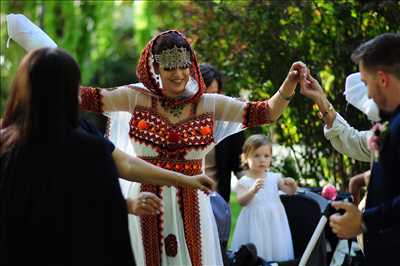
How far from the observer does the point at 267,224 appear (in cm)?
699

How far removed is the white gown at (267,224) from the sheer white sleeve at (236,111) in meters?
1.40

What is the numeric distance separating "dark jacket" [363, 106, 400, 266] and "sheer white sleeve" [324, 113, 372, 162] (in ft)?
2.14

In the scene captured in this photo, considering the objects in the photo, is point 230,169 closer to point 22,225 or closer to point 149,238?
point 149,238

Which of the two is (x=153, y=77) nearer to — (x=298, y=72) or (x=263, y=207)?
(x=298, y=72)

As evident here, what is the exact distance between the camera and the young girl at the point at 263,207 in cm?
697

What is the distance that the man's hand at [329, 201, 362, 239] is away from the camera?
4098mm

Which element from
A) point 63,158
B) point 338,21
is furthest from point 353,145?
point 338,21

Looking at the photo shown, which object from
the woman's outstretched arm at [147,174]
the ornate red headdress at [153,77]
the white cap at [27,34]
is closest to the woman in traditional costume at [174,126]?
the ornate red headdress at [153,77]

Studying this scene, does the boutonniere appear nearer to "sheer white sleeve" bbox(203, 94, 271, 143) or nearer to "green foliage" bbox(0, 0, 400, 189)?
"sheer white sleeve" bbox(203, 94, 271, 143)

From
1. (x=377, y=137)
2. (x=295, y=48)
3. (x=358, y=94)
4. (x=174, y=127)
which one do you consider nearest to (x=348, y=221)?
(x=377, y=137)

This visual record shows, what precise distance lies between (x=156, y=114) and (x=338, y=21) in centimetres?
315

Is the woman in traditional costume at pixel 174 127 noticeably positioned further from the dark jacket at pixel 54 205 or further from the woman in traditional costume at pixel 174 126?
the dark jacket at pixel 54 205

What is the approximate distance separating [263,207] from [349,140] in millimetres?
2205

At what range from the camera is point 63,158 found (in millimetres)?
3930
